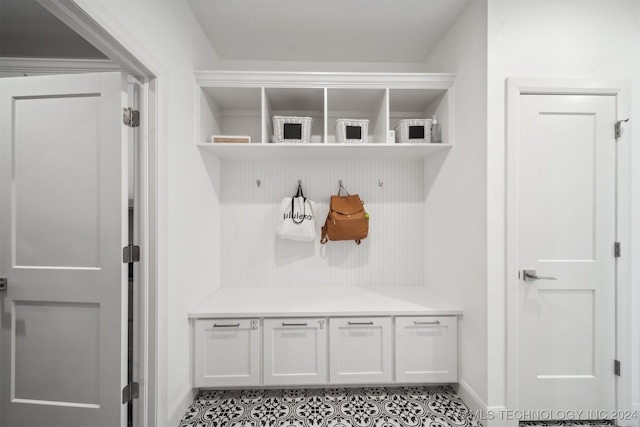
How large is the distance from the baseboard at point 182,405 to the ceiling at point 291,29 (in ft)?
7.97

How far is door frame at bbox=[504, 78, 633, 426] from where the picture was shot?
5.18 ft

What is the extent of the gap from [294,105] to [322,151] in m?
0.55

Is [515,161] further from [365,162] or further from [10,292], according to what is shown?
[10,292]

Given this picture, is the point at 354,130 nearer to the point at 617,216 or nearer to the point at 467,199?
the point at 467,199

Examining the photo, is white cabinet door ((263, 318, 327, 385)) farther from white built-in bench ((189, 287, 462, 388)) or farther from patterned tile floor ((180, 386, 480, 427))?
patterned tile floor ((180, 386, 480, 427))

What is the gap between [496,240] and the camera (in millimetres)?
1598

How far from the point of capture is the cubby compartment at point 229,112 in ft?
6.63

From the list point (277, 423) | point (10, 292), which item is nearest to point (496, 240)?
point (277, 423)

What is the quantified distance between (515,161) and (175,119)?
2.16m

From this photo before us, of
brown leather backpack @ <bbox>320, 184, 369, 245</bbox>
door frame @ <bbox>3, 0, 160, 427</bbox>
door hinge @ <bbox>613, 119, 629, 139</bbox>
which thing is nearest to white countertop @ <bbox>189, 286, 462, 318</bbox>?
door frame @ <bbox>3, 0, 160, 427</bbox>

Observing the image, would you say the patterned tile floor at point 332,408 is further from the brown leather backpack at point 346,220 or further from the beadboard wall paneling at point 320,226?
the brown leather backpack at point 346,220

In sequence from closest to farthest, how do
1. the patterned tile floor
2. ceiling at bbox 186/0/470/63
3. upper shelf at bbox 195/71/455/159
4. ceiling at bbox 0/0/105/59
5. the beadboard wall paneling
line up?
ceiling at bbox 0/0/105/59 → the patterned tile floor → ceiling at bbox 186/0/470/63 → upper shelf at bbox 195/71/455/159 → the beadboard wall paneling

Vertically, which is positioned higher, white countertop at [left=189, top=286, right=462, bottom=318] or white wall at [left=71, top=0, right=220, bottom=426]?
white wall at [left=71, top=0, right=220, bottom=426]

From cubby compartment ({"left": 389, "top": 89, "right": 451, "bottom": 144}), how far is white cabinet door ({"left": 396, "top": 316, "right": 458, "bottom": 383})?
1.37 meters
